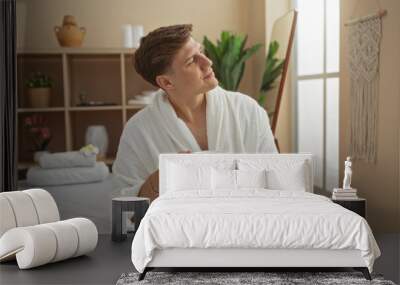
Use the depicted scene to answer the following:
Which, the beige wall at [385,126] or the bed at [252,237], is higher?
the beige wall at [385,126]

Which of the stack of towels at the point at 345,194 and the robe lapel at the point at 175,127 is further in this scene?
the robe lapel at the point at 175,127

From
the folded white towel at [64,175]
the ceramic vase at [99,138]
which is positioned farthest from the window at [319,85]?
the folded white towel at [64,175]

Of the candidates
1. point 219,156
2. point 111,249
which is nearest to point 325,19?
point 219,156

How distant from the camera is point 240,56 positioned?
6.35 meters

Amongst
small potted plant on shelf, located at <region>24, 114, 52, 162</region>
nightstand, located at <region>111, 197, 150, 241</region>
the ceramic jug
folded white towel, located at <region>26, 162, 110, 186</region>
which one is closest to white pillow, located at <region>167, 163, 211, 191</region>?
nightstand, located at <region>111, 197, 150, 241</region>

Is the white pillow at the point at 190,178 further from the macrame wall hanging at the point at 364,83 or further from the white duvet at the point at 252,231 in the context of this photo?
the macrame wall hanging at the point at 364,83

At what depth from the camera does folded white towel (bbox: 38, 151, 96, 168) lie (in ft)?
21.1

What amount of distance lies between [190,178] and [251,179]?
0.52 metres

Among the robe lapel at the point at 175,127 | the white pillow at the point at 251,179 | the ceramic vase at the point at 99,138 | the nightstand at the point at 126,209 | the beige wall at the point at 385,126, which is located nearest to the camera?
the white pillow at the point at 251,179

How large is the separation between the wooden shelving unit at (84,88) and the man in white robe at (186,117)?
0.12m

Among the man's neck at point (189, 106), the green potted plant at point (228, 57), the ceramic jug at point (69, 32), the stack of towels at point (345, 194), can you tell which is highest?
the ceramic jug at point (69, 32)

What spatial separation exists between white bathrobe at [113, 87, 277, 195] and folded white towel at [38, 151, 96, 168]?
0.28 m

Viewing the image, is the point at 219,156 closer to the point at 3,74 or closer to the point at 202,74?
the point at 202,74

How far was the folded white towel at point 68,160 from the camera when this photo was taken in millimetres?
6422
